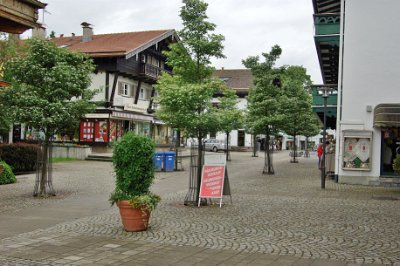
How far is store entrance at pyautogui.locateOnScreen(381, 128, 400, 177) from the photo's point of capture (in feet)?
57.6

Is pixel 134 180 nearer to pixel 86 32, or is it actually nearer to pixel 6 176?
pixel 6 176

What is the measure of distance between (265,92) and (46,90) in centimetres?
1214

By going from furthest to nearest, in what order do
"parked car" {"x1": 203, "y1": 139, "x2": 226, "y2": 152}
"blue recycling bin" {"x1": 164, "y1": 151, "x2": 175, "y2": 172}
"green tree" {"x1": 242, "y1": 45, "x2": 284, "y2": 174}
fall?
"parked car" {"x1": 203, "y1": 139, "x2": 226, "y2": 152} → "blue recycling bin" {"x1": 164, "y1": 151, "x2": 175, "y2": 172} → "green tree" {"x1": 242, "y1": 45, "x2": 284, "y2": 174}

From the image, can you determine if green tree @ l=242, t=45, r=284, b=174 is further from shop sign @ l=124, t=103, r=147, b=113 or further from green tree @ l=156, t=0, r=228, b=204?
shop sign @ l=124, t=103, r=147, b=113

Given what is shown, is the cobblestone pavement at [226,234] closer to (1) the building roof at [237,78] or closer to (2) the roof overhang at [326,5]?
(2) the roof overhang at [326,5]

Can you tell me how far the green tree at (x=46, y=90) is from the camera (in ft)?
43.7

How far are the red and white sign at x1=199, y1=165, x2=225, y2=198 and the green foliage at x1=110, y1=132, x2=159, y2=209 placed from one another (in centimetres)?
330

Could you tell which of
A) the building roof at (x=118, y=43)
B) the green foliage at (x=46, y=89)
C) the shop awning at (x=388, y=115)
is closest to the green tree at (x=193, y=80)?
the green foliage at (x=46, y=89)

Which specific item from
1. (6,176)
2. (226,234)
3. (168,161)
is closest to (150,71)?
(168,161)

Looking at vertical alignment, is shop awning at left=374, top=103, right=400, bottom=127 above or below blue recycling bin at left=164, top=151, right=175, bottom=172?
above

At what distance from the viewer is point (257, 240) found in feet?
26.3

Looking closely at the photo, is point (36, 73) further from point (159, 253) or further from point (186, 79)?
point (159, 253)

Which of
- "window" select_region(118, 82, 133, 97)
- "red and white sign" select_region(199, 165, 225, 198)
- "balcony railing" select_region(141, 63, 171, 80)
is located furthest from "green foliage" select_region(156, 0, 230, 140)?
"balcony railing" select_region(141, 63, 171, 80)

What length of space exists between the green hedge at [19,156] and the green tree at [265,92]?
1090 cm
